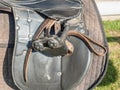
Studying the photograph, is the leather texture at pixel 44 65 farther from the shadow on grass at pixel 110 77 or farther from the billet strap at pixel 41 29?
the shadow on grass at pixel 110 77

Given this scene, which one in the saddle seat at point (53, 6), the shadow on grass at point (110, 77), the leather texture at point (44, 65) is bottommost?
the shadow on grass at point (110, 77)

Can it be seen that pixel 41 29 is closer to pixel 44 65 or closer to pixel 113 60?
pixel 44 65

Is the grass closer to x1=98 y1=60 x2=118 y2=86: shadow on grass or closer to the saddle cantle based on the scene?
x1=98 y1=60 x2=118 y2=86: shadow on grass

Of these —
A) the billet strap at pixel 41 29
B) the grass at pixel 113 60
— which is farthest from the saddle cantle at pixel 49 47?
the grass at pixel 113 60

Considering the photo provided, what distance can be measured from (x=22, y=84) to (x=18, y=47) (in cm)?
15

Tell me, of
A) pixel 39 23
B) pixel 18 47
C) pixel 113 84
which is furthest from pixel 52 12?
pixel 113 84

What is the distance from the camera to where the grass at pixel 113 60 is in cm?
231

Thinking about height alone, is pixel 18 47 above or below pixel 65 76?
above

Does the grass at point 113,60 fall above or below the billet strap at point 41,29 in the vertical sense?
below

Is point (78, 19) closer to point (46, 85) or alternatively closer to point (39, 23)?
point (39, 23)

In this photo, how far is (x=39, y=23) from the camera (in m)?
1.24

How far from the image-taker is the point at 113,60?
8.46ft

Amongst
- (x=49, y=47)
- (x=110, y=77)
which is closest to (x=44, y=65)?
(x=49, y=47)

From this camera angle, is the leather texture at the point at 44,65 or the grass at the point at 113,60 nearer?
the leather texture at the point at 44,65
